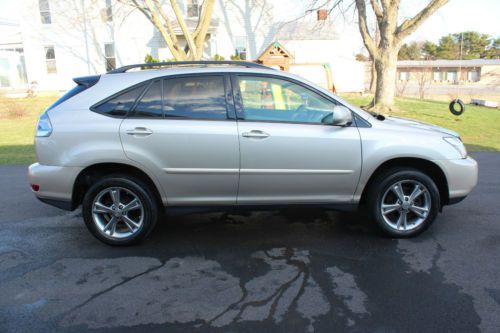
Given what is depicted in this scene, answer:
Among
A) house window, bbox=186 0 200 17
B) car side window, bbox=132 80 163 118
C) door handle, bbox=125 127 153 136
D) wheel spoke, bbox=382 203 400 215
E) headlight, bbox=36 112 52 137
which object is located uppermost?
house window, bbox=186 0 200 17

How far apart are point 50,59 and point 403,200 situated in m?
24.4

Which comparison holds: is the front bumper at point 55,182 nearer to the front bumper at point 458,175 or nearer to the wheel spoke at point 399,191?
the wheel spoke at point 399,191

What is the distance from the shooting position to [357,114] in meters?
4.29

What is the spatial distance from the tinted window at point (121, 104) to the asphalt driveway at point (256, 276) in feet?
4.58

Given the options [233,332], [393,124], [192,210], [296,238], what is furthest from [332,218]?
[233,332]

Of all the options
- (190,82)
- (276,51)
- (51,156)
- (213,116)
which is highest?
(276,51)

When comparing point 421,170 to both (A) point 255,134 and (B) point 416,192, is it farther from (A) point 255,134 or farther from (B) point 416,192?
(A) point 255,134

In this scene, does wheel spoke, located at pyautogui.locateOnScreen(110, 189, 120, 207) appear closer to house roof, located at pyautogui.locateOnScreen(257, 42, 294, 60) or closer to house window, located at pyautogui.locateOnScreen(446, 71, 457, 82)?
house roof, located at pyautogui.locateOnScreen(257, 42, 294, 60)

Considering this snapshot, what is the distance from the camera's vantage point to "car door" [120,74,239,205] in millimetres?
4102

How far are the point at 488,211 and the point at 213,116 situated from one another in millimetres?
3699

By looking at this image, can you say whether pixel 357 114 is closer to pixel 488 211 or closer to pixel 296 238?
pixel 296 238

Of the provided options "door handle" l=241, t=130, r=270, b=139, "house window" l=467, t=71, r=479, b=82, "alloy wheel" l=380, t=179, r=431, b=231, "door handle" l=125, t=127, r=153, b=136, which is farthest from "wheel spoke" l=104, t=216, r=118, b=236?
"house window" l=467, t=71, r=479, b=82

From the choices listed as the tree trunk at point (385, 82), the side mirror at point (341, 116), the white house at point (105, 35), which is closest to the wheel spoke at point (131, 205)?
the side mirror at point (341, 116)

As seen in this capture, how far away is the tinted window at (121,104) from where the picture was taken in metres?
4.19
